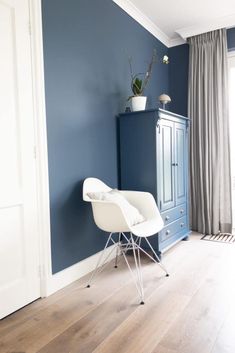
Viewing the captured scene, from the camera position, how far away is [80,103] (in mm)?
2443

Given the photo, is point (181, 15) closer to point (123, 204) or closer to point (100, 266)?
point (123, 204)

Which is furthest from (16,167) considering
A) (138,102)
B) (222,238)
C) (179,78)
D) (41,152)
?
(179,78)

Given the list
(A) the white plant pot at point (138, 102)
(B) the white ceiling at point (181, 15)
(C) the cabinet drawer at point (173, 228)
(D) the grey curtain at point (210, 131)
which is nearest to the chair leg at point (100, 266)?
(C) the cabinet drawer at point (173, 228)

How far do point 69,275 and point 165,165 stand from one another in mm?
1381

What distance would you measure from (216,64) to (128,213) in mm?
2454

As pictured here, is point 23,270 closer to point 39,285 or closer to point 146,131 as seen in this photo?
point 39,285

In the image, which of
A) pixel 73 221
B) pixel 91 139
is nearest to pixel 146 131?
pixel 91 139

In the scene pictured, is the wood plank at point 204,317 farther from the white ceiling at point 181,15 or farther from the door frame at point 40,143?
the white ceiling at point 181,15

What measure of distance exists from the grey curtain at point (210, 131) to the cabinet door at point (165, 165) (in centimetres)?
87

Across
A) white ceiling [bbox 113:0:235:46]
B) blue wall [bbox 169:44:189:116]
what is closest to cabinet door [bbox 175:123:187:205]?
blue wall [bbox 169:44:189:116]

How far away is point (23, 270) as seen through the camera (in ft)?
6.44

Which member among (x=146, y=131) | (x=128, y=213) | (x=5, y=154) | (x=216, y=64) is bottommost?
(x=128, y=213)

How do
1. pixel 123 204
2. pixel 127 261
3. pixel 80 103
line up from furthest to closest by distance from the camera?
pixel 127 261 < pixel 80 103 < pixel 123 204

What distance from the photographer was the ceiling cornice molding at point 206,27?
342 cm
